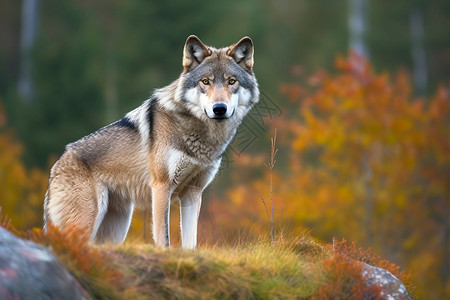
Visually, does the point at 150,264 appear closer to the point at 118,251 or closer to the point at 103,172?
the point at 118,251

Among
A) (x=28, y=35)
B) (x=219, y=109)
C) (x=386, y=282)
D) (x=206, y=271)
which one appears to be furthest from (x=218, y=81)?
(x=28, y=35)

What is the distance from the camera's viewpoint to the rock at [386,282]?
6.01 metres

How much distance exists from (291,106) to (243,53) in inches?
1022

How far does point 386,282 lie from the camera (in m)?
6.12

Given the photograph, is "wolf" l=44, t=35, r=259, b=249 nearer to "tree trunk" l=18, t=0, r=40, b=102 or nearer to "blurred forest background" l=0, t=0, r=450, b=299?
"blurred forest background" l=0, t=0, r=450, b=299

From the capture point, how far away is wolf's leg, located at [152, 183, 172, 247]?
21.9ft

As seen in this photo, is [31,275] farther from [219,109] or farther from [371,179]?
[371,179]

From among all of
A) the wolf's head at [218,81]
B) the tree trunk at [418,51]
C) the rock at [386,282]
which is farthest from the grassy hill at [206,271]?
the tree trunk at [418,51]

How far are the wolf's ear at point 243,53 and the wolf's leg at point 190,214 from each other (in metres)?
1.54

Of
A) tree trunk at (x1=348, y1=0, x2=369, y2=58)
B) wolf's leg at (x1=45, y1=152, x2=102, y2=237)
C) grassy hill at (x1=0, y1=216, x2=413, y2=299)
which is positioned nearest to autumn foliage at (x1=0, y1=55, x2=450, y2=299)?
tree trunk at (x1=348, y1=0, x2=369, y2=58)

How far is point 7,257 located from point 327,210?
1575cm

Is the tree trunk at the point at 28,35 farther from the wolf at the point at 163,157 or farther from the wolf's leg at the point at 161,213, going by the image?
the wolf's leg at the point at 161,213

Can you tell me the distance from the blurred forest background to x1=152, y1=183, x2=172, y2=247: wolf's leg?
57cm

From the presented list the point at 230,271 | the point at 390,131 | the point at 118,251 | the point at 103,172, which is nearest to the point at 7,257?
the point at 118,251
